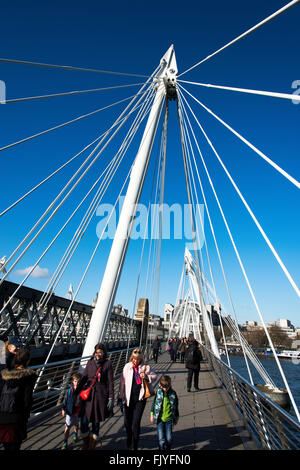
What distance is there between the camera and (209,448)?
3859 millimetres

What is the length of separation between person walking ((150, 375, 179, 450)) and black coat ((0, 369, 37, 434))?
5.16 feet

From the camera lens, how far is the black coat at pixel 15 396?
2648 millimetres

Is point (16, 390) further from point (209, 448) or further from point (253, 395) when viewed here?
point (253, 395)

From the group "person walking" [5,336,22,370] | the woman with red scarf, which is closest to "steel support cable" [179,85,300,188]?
the woman with red scarf

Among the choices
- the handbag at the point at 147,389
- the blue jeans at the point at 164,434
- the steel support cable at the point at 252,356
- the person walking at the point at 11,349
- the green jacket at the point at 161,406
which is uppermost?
the steel support cable at the point at 252,356

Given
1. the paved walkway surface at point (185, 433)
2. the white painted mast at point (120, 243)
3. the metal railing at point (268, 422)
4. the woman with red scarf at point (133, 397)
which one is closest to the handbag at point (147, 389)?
the woman with red scarf at point (133, 397)

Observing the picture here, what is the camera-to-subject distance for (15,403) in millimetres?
2684

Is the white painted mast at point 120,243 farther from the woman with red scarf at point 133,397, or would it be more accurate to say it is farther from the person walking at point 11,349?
the person walking at point 11,349

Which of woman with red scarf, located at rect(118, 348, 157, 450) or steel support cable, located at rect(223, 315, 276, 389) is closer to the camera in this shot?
woman with red scarf, located at rect(118, 348, 157, 450)

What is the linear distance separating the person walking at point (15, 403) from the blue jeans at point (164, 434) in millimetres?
1669

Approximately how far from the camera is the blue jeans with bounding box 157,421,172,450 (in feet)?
11.7

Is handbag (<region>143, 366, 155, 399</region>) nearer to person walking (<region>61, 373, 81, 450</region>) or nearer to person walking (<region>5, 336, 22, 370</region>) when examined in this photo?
person walking (<region>61, 373, 81, 450</region>)
